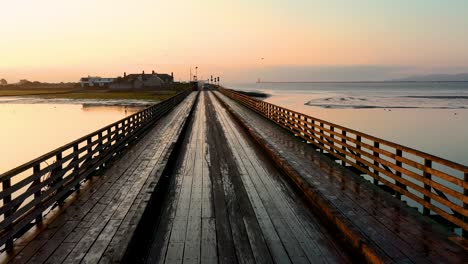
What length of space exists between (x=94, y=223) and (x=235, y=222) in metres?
2.44

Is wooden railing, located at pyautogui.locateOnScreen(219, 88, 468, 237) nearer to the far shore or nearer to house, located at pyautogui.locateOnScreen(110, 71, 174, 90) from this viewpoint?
the far shore

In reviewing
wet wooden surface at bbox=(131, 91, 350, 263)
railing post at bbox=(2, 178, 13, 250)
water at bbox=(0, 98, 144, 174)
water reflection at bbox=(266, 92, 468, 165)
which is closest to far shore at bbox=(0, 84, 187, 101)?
water at bbox=(0, 98, 144, 174)

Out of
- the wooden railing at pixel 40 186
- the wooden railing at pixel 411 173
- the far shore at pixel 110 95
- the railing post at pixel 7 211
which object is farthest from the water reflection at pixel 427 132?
the far shore at pixel 110 95

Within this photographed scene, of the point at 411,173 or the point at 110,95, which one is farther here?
the point at 110,95

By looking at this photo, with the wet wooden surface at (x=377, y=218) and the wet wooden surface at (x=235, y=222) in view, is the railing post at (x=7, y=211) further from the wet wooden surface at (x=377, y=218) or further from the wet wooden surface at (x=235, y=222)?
the wet wooden surface at (x=377, y=218)

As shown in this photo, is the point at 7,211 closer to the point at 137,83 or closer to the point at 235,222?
the point at 235,222

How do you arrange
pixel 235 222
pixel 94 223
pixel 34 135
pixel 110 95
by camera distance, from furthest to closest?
pixel 110 95, pixel 34 135, pixel 235 222, pixel 94 223

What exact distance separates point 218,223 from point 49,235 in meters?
2.81

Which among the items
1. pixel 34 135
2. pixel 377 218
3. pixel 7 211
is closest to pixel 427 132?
pixel 34 135

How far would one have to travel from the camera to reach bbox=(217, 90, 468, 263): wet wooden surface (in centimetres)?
587

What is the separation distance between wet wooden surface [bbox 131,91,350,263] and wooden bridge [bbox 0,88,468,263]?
0.02 meters

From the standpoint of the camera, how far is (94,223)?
7281 mm

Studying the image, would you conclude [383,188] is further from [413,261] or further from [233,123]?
[233,123]

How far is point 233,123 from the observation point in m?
27.7
